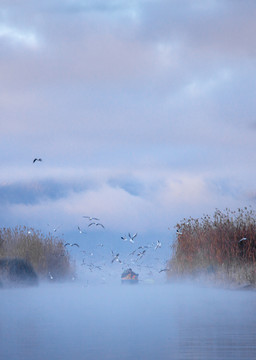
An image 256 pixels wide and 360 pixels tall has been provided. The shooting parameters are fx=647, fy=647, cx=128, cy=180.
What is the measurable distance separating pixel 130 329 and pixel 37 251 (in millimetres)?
16850

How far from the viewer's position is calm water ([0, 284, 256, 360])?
870 centimetres

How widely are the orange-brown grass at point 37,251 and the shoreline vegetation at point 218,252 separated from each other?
5.17 m

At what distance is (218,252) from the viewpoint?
24.1 m

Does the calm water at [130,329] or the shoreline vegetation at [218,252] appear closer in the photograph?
the calm water at [130,329]

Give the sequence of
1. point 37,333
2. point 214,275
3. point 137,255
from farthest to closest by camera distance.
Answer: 1. point 137,255
2. point 214,275
3. point 37,333

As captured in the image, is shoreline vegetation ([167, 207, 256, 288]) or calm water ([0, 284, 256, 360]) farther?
shoreline vegetation ([167, 207, 256, 288])

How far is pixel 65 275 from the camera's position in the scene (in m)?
29.3

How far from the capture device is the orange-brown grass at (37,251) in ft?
92.1

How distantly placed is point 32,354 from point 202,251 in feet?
57.4

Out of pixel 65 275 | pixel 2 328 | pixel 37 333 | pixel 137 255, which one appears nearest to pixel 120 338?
pixel 37 333

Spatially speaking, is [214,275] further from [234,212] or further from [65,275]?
[65,275]

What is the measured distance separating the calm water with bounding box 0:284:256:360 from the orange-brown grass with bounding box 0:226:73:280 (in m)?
8.07

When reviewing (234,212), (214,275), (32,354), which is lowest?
(32,354)

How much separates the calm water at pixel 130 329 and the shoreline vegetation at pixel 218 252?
3.61 meters
